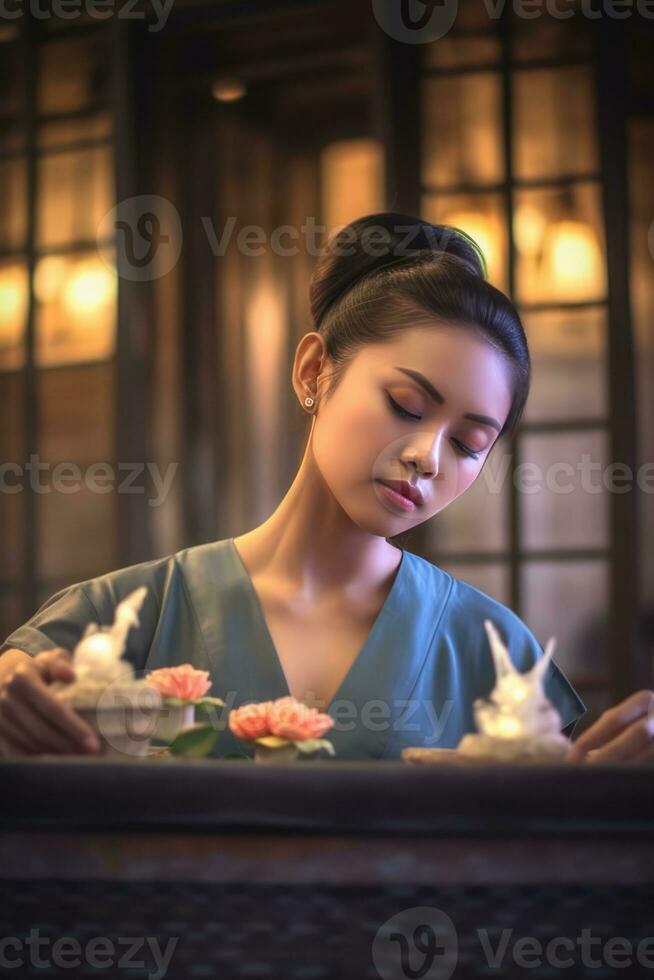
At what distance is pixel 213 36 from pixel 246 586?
3.76m

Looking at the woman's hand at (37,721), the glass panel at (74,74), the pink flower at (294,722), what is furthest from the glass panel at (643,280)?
the woman's hand at (37,721)

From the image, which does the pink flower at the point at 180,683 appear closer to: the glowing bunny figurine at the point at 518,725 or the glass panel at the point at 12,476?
the glowing bunny figurine at the point at 518,725

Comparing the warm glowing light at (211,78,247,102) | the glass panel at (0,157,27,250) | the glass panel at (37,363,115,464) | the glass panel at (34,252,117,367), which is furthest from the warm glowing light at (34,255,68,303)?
the warm glowing light at (211,78,247,102)

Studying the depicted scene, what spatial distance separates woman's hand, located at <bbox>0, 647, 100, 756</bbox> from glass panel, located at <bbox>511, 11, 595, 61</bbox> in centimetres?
341

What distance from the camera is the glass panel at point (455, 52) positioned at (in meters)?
3.90

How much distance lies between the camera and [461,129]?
12.8ft

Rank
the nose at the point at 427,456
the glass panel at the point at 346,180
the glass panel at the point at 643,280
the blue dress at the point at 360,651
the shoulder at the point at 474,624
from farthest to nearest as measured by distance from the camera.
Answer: the glass panel at the point at 346,180
the glass panel at the point at 643,280
the shoulder at the point at 474,624
the blue dress at the point at 360,651
the nose at the point at 427,456

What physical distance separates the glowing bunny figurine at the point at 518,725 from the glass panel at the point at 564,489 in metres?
2.89

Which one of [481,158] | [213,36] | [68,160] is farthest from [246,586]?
[213,36]

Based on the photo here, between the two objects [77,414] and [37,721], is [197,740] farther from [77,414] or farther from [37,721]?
[77,414]

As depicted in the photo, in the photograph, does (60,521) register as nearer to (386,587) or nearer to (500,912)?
(386,587)

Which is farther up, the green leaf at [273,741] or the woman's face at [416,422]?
the woman's face at [416,422]

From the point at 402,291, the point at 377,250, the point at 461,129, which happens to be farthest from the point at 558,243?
the point at 402,291

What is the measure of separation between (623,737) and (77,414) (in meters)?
3.52
